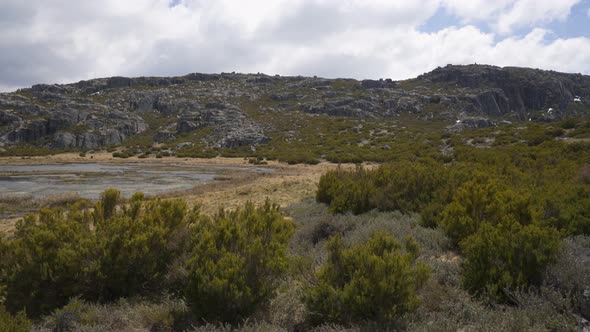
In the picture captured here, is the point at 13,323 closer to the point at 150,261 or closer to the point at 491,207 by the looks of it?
the point at 150,261

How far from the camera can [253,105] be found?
309 feet

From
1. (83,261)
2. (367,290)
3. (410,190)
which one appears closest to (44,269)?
(83,261)

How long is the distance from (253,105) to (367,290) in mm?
92137

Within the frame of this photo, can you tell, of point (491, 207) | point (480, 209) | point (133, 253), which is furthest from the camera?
point (480, 209)

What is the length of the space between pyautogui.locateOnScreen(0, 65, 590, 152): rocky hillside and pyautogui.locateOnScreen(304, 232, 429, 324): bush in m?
53.3

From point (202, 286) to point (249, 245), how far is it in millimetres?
839

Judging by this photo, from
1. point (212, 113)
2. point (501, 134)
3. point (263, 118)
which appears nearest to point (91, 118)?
point (212, 113)

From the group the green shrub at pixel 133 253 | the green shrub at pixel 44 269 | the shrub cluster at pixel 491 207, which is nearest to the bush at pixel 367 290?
the shrub cluster at pixel 491 207

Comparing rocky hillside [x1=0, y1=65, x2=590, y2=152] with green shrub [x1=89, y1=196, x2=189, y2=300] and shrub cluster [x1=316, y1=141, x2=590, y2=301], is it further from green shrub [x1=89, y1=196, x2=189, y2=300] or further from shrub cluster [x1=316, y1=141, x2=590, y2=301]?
green shrub [x1=89, y1=196, x2=189, y2=300]

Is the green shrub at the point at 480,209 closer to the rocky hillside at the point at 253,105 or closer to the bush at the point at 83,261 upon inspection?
the bush at the point at 83,261

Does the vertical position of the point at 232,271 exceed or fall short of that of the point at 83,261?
it exceeds it

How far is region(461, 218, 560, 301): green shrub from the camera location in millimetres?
4770

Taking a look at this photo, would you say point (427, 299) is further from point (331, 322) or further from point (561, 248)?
point (561, 248)

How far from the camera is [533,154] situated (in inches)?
712
